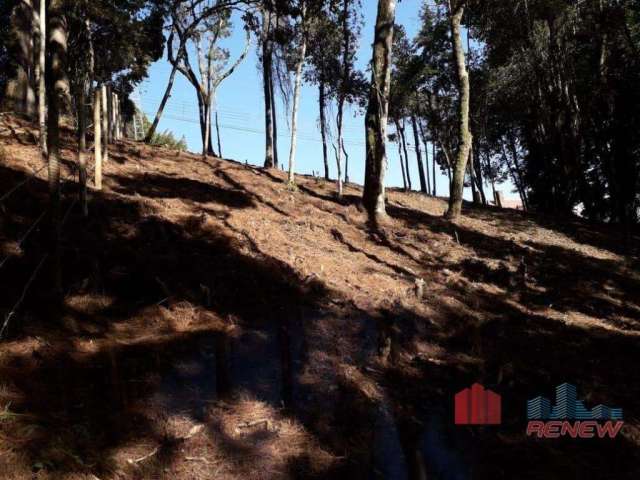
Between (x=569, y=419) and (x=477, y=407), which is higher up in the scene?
(x=477, y=407)

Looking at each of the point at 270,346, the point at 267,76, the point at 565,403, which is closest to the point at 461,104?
the point at 565,403

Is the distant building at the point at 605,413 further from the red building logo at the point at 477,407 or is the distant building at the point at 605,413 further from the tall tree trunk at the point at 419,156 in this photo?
A: the tall tree trunk at the point at 419,156

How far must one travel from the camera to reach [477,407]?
5172 mm

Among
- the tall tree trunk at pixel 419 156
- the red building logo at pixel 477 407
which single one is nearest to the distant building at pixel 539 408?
the red building logo at pixel 477 407

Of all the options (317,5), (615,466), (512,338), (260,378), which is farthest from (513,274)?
(317,5)

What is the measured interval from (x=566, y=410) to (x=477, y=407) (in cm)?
119

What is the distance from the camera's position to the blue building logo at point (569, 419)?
5.03 meters

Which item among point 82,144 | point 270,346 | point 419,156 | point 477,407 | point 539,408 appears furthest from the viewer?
point 419,156

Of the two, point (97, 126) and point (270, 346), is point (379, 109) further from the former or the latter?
point (270, 346)

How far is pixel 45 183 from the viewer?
7.73 metres

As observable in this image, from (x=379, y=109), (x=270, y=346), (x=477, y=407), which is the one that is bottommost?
(x=477, y=407)

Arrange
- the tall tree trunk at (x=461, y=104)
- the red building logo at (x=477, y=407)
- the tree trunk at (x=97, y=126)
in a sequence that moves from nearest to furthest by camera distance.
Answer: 1. the red building logo at (x=477, y=407)
2. the tree trunk at (x=97, y=126)
3. the tall tree trunk at (x=461, y=104)

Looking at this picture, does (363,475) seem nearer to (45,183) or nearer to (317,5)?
(45,183)

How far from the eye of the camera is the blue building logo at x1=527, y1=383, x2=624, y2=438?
16.5ft
